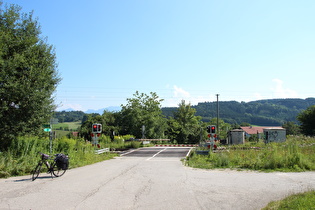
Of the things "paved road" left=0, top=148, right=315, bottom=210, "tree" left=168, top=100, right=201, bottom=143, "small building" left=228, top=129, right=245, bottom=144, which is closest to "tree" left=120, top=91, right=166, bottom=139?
"tree" left=168, top=100, right=201, bottom=143

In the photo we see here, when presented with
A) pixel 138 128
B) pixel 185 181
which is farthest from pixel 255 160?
pixel 138 128

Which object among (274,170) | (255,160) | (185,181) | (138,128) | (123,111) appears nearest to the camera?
(185,181)

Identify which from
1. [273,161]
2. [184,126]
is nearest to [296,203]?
[273,161]

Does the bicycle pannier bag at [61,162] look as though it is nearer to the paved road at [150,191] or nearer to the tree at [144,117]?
the paved road at [150,191]

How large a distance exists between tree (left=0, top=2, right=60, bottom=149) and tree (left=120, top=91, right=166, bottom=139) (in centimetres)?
3375

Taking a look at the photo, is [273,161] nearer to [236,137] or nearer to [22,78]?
[22,78]

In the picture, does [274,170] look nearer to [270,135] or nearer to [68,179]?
[68,179]

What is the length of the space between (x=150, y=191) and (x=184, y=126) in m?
47.3

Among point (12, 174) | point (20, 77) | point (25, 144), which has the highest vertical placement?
point (20, 77)

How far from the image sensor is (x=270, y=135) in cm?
3772

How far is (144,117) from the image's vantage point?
50625 mm

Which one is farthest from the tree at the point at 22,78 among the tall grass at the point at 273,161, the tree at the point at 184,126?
the tree at the point at 184,126

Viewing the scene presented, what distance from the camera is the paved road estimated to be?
21.2ft

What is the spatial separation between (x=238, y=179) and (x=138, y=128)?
4170 cm
